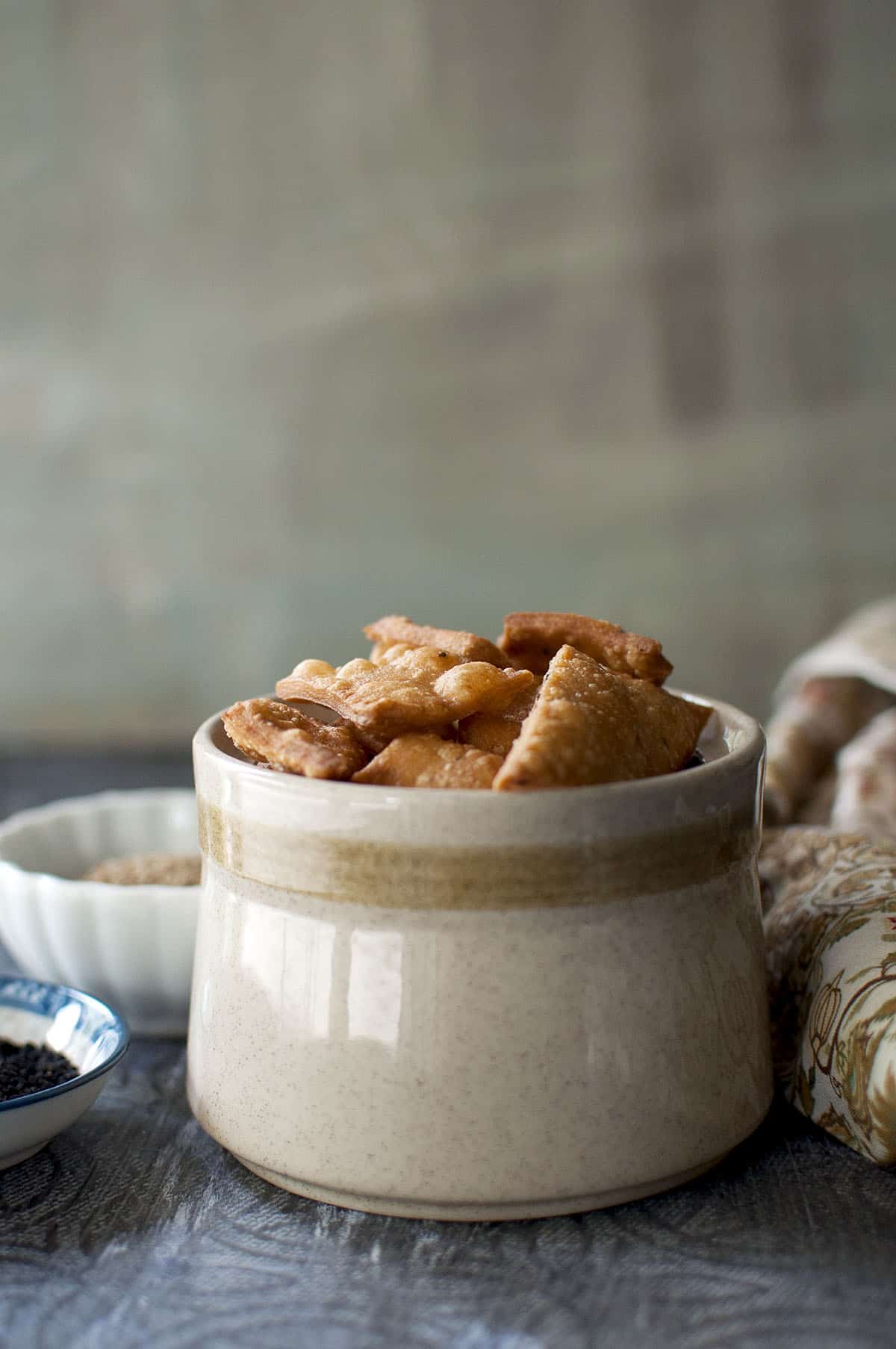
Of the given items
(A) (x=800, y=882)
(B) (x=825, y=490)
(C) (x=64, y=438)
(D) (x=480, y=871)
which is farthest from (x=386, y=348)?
(D) (x=480, y=871)

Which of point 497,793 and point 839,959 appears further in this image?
point 839,959

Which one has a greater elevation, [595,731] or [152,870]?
[595,731]

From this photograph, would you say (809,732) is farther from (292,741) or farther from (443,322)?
(443,322)

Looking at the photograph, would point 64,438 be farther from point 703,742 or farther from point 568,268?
point 703,742

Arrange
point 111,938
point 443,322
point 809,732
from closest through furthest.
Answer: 1. point 111,938
2. point 809,732
3. point 443,322

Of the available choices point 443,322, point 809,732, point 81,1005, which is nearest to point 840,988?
point 81,1005

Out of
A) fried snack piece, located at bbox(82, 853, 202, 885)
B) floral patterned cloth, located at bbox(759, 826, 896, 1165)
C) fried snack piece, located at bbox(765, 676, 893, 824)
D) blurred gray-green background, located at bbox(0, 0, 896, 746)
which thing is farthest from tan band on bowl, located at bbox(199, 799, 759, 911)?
blurred gray-green background, located at bbox(0, 0, 896, 746)

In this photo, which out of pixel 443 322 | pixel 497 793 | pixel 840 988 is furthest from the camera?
pixel 443 322
